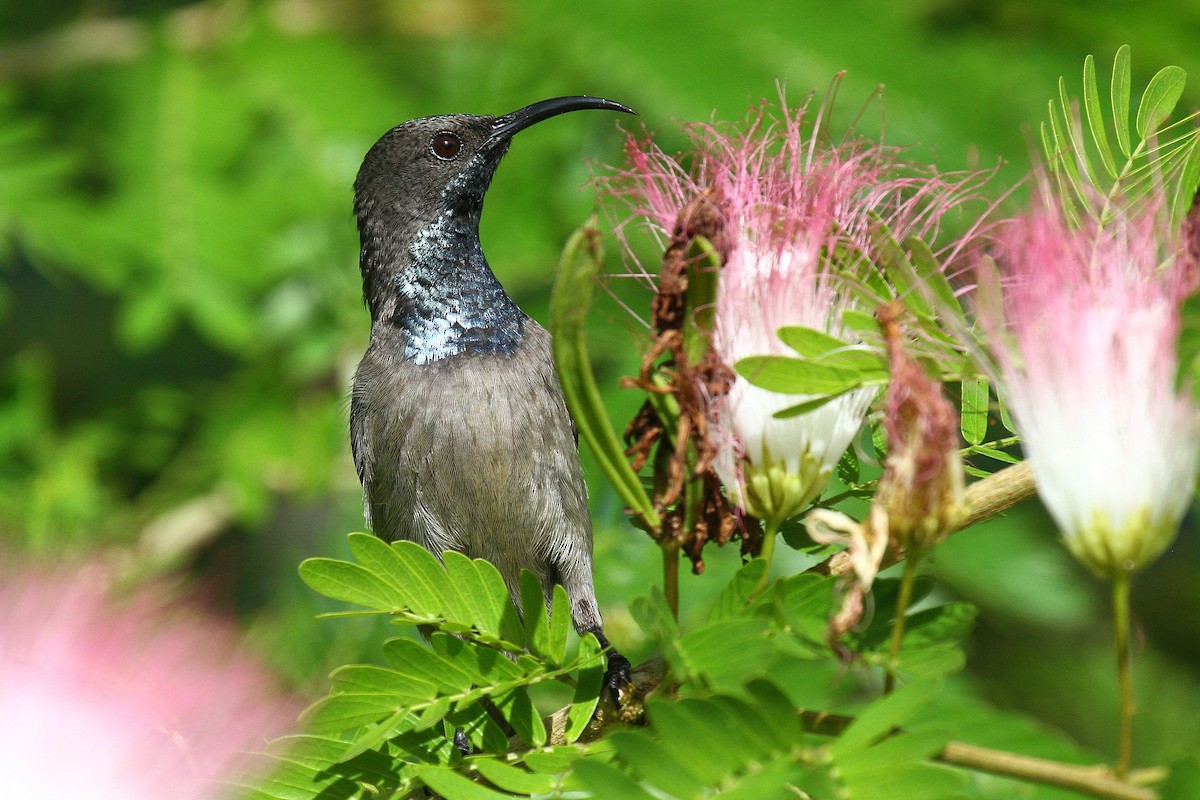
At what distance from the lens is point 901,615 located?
1.23m

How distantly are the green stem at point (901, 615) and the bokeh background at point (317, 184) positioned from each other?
2168mm

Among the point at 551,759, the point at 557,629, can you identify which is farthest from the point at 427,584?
the point at 551,759

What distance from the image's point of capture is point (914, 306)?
145 centimetres

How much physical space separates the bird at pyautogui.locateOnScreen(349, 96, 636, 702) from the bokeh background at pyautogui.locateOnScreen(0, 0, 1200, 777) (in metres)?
0.74

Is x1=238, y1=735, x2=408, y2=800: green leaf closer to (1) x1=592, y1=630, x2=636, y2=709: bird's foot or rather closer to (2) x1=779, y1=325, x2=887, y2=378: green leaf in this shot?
(1) x1=592, y1=630, x2=636, y2=709: bird's foot

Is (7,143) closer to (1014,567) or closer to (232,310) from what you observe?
(232,310)

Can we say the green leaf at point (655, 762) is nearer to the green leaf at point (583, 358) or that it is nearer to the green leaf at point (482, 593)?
the green leaf at point (583, 358)

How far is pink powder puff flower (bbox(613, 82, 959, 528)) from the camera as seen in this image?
4.62 ft

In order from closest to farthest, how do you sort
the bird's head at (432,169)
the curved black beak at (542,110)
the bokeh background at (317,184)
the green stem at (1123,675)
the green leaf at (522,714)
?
1. the green stem at (1123,675)
2. the green leaf at (522,714)
3. the curved black beak at (542,110)
4. the bird's head at (432,169)
5. the bokeh background at (317,184)

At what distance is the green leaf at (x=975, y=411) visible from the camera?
62.4 inches

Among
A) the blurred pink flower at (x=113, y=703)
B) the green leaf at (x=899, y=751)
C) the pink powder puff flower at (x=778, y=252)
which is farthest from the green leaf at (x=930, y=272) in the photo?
the blurred pink flower at (x=113, y=703)

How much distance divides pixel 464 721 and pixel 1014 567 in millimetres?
2680

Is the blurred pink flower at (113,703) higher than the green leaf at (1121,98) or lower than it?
lower

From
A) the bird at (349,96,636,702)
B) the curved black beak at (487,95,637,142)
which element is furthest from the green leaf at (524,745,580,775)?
the curved black beak at (487,95,637,142)
